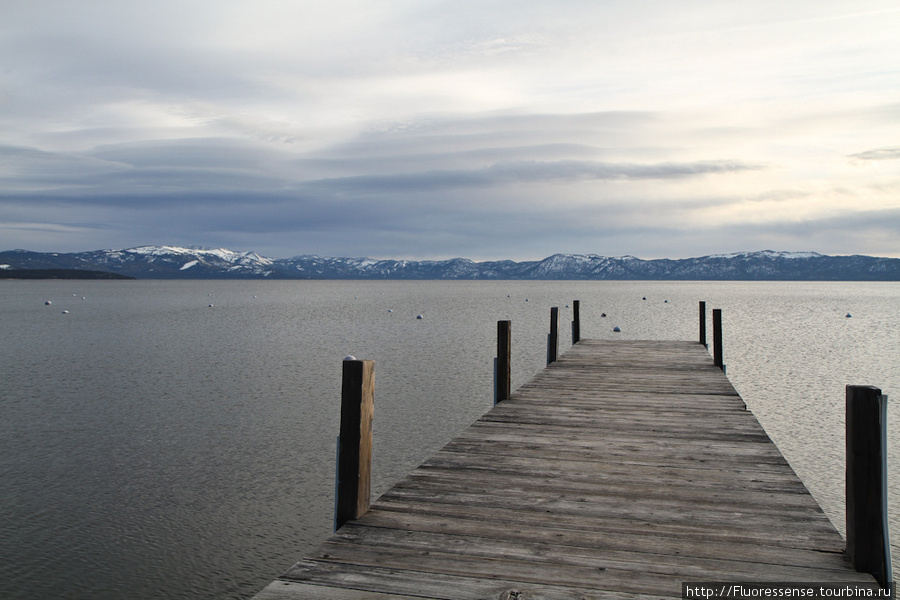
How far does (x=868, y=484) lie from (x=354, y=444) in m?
3.73

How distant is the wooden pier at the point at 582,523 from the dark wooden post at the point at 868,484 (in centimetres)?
14

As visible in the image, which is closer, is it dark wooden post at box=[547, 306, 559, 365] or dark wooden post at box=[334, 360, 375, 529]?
dark wooden post at box=[334, 360, 375, 529]

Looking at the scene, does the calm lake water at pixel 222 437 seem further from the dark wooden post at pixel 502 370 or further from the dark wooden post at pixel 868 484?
the dark wooden post at pixel 868 484

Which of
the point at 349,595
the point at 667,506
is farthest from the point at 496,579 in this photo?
the point at 667,506

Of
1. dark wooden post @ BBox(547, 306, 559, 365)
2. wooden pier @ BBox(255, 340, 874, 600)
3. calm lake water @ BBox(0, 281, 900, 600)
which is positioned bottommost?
calm lake water @ BBox(0, 281, 900, 600)

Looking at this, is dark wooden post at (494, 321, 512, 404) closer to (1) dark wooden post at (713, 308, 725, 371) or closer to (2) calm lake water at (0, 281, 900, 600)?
(2) calm lake water at (0, 281, 900, 600)

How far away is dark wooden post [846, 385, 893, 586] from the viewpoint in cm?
424

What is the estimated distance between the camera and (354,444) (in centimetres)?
538

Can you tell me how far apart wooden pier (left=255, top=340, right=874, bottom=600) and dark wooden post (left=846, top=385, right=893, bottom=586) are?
137mm

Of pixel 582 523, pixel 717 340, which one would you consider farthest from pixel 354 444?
pixel 717 340

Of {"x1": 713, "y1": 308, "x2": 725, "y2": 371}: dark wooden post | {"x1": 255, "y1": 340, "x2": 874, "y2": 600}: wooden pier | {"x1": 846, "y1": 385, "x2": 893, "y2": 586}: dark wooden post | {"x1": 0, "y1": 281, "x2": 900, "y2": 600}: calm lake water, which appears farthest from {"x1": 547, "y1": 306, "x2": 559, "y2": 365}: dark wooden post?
{"x1": 846, "y1": 385, "x2": 893, "y2": 586}: dark wooden post

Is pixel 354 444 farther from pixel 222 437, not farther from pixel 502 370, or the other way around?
pixel 222 437

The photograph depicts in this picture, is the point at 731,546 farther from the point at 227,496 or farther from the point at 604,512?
the point at 227,496

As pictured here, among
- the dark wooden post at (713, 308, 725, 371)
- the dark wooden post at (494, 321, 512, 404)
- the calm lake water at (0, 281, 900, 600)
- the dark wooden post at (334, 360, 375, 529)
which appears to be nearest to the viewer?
the dark wooden post at (334, 360, 375, 529)
